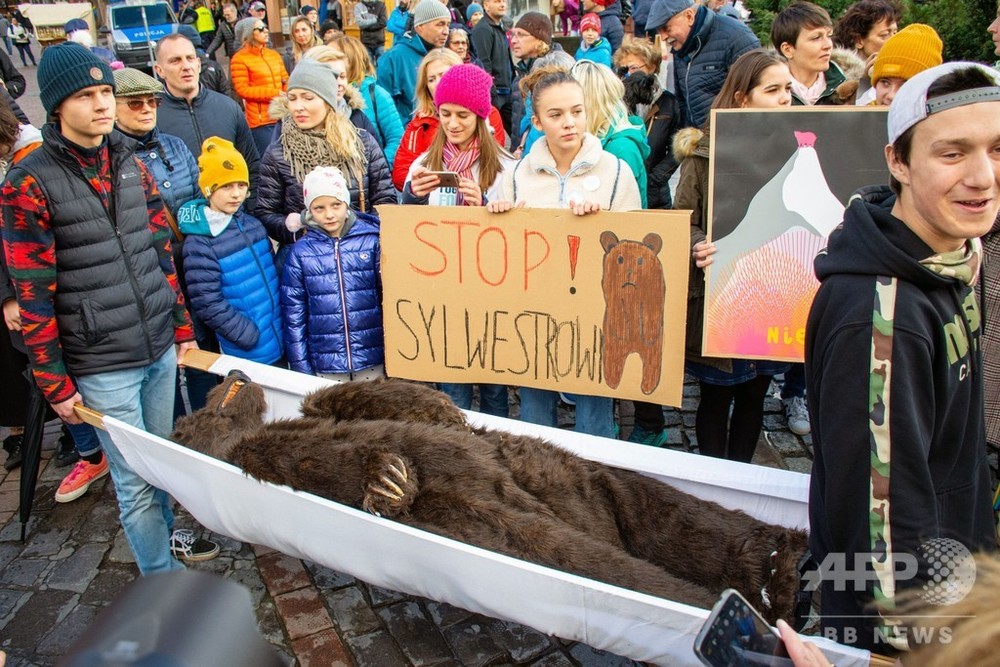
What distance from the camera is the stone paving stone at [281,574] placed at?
3.35 metres

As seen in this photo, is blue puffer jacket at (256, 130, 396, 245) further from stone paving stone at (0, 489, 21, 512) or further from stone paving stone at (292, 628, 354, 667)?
stone paving stone at (292, 628, 354, 667)

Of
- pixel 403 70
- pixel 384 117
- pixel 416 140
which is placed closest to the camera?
pixel 416 140

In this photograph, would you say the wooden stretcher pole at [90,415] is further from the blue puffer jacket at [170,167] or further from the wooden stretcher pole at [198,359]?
the blue puffer jacket at [170,167]

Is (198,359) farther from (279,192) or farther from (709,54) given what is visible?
(709,54)

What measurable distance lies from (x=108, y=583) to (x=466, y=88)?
9.74 feet

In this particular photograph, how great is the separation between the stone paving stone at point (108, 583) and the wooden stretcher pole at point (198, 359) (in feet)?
3.27

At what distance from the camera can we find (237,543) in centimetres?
370

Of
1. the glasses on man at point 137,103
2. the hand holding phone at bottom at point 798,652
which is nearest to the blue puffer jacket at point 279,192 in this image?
the glasses on man at point 137,103

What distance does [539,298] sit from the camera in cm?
363

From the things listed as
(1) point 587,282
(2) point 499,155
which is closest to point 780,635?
(1) point 587,282

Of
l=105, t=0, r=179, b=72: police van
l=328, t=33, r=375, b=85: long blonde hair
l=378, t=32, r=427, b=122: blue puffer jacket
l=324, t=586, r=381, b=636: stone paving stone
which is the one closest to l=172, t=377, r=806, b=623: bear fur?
l=324, t=586, r=381, b=636: stone paving stone

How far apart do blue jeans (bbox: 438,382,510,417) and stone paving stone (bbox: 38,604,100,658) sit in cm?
195

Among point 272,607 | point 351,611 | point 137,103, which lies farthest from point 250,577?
point 137,103

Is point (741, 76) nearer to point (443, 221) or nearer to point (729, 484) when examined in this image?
point (443, 221)
